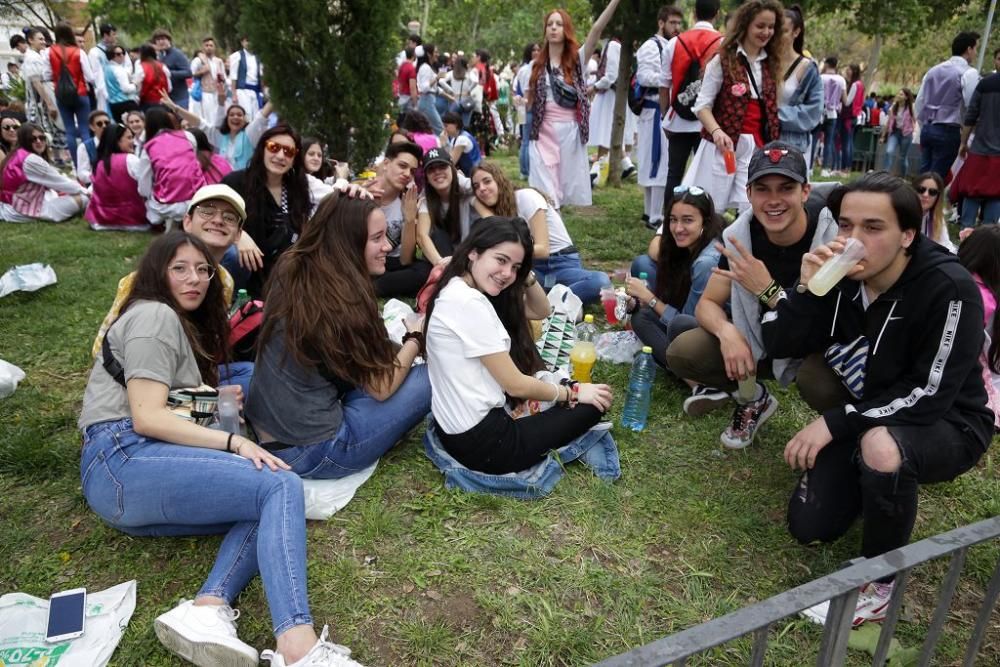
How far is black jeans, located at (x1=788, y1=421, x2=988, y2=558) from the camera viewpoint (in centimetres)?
221

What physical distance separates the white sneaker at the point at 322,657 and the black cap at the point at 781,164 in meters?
2.41

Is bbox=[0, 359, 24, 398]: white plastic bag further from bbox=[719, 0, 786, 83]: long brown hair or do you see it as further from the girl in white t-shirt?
bbox=[719, 0, 786, 83]: long brown hair

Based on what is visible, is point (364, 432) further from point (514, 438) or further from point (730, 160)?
point (730, 160)

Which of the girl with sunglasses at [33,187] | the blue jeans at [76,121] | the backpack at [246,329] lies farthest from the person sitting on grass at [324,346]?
the blue jeans at [76,121]

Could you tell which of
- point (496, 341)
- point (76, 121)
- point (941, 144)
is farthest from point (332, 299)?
point (76, 121)

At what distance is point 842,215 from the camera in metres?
2.31

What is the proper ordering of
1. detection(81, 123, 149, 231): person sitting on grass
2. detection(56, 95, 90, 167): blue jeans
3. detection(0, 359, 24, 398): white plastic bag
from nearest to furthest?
detection(0, 359, 24, 398): white plastic bag
detection(81, 123, 149, 231): person sitting on grass
detection(56, 95, 90, 167): blue jeans

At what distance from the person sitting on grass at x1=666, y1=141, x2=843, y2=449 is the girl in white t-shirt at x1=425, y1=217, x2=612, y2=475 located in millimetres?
657

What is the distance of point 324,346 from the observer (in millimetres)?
2557

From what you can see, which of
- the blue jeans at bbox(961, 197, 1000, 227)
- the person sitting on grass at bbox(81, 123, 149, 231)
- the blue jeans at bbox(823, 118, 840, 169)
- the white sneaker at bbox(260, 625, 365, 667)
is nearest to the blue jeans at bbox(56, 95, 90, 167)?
the person sitting on grass at bbox(81, 123, 149, 231)

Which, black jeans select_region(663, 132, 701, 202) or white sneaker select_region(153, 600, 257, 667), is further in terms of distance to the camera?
black jeans select_region(663, 132, 701, 202)

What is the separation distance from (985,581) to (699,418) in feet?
4.61

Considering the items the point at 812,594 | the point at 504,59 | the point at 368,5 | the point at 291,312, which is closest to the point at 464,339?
the point at 291,312

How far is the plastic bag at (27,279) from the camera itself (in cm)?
495
